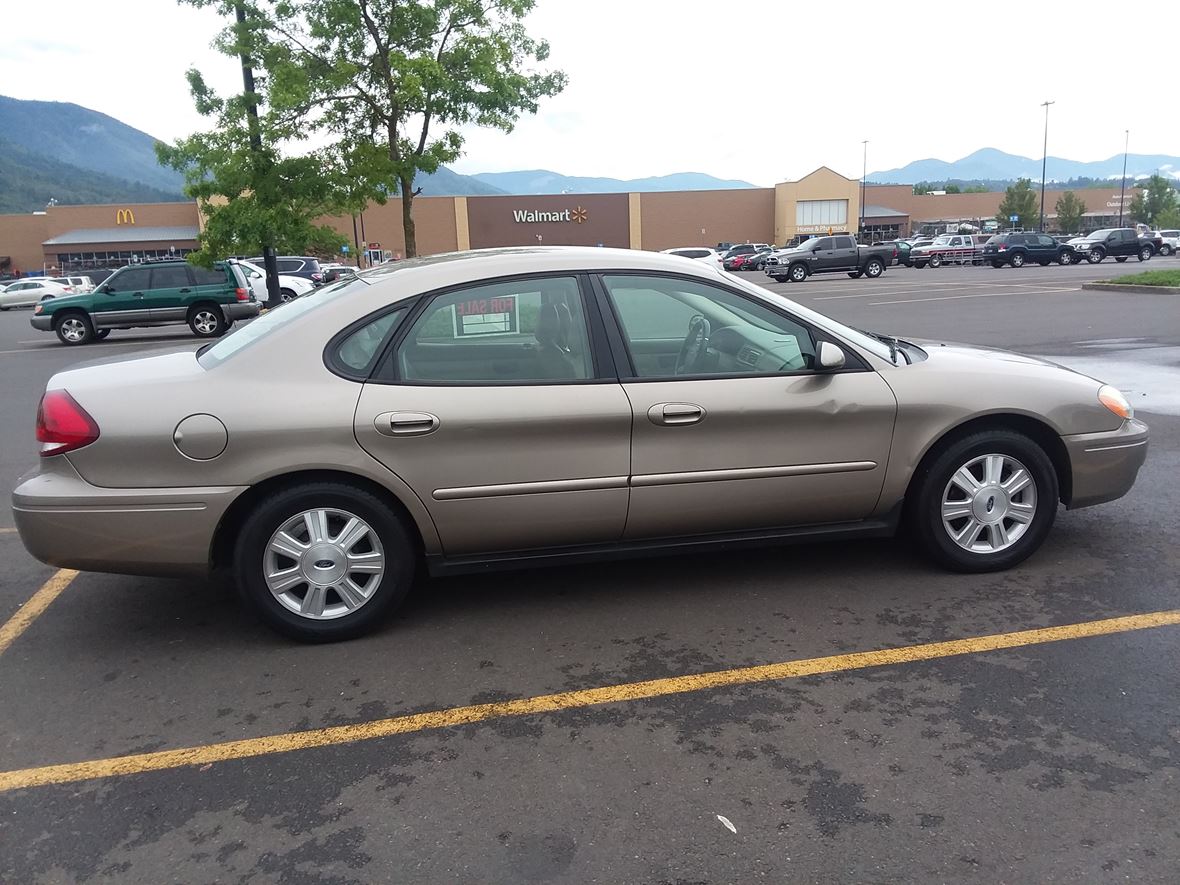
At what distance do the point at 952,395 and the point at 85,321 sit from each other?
2000cm

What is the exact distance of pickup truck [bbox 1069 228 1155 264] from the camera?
145 feet

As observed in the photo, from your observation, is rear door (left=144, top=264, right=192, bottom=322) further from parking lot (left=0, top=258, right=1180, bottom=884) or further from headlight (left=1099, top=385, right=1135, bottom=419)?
headlight (left=1099, top=385, right=1135, bottom=419)

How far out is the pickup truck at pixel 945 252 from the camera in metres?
47.3

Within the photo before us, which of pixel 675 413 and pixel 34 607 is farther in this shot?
pixel 34 607

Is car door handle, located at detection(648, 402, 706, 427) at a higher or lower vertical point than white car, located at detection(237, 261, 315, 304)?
lower

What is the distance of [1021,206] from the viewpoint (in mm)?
89312

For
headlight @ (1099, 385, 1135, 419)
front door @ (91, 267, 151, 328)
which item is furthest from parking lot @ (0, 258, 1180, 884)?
front door @ (91, 267, 151, 328)

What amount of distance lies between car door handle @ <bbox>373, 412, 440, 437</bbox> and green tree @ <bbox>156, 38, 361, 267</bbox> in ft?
43.4

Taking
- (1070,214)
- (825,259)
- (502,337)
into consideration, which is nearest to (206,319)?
(502,337)

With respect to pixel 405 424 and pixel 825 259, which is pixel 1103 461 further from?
pixel 825 259

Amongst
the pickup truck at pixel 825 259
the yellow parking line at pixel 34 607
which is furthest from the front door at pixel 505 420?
the pickup truck at pixel 825 259

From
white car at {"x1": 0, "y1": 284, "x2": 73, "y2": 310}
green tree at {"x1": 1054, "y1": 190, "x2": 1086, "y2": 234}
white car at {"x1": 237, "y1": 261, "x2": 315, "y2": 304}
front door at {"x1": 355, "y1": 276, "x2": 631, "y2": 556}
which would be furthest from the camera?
green tree at {"x1": 1054, "y1": 190, "x2": 1086, "y2": 234}

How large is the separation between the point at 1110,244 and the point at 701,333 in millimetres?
47721

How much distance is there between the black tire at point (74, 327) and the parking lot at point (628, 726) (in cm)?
1702
